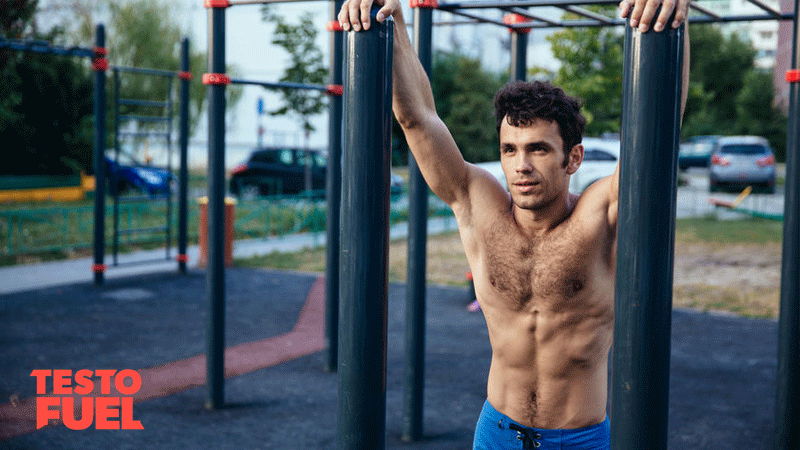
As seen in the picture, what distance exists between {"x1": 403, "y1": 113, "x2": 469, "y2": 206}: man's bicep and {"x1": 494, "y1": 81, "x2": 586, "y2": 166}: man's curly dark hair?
20cm

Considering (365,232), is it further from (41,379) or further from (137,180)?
(137,180)

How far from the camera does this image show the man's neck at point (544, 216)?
2.37 metres

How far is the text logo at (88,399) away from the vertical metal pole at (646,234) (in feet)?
13.4

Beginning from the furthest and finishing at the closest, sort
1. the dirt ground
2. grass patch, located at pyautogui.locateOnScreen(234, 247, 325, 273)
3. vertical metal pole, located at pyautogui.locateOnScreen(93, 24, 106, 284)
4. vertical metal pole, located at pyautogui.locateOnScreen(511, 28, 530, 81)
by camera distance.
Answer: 1. grass patch, located at pyautogui.locateOnScreen(234, 247, 325, 273)
2. vertical metal pole, located at pyautogui.locateOnScreen(93, 24, 106, 284)
3. the dirt ground
4. vertical metal pole, located at pyautogui.locateOnScreen(511, 28, 530, 81)

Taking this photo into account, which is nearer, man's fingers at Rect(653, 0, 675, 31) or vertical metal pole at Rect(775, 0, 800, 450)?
man's fingers at Rect(653, 0, 675, 31)

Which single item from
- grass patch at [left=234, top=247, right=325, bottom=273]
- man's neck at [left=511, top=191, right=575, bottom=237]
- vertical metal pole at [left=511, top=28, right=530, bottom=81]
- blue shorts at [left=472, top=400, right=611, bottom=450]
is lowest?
grass patch at [left=234, top=247, right=325, bottom=273]

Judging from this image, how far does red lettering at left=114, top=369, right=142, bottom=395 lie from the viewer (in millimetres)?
5563

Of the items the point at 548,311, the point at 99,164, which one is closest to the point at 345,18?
the point at 548,311

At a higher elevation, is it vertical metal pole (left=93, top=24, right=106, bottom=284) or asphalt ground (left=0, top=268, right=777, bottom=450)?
vertical metal pole (left=93, top=24, right=106, bottom=284)

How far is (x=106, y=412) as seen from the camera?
16.7ft

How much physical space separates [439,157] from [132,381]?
422cm

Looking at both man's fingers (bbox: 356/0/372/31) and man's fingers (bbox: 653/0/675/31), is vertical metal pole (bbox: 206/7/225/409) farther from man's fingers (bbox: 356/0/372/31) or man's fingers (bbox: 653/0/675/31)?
man's fingers (bbox: 653/0/675/31)

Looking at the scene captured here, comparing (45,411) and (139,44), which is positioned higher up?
(139,44)

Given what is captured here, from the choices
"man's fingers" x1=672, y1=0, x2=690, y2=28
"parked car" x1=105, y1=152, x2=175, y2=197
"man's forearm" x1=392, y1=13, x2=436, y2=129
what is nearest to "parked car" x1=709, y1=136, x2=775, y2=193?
"parked car" x1=105, y1=152, x2=175, y2=197
